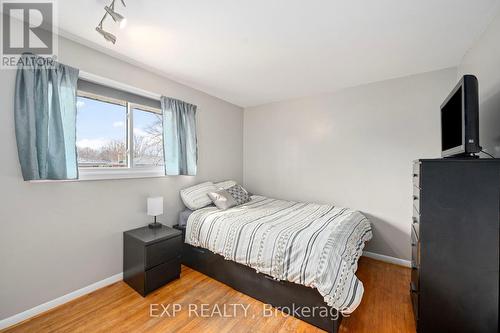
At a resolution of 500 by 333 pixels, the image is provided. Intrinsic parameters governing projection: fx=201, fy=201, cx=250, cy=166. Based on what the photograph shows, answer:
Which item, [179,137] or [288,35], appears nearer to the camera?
[288,35]

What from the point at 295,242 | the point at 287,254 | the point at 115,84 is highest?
the point at 115,84

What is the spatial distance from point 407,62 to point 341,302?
266 cm

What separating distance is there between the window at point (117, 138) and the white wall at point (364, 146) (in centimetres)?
206

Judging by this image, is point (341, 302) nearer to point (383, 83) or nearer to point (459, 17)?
point (459, 17)

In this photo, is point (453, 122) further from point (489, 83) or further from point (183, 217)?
point (183, 217)

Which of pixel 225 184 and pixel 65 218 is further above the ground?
pixel 225 184

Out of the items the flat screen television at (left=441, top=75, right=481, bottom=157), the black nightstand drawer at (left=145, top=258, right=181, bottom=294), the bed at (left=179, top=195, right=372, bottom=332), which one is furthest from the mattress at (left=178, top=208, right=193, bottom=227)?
the flat screen television at (left=441, top=75, right=481, bottom=157)

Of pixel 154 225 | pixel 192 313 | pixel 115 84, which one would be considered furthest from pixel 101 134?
pixel 192 313

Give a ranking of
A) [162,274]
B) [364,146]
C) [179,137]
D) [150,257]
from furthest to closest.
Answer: [364,146] < [179,137] < [162,274] < [150,257]

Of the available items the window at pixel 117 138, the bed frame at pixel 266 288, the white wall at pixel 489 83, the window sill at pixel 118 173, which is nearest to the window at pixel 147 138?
the window at pixel 117 138

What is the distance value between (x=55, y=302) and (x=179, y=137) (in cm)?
212

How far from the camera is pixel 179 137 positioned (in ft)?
9.45

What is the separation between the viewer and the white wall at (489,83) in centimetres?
157

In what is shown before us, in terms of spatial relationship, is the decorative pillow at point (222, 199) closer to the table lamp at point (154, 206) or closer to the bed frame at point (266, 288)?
the bed frame at point (266, 288)
